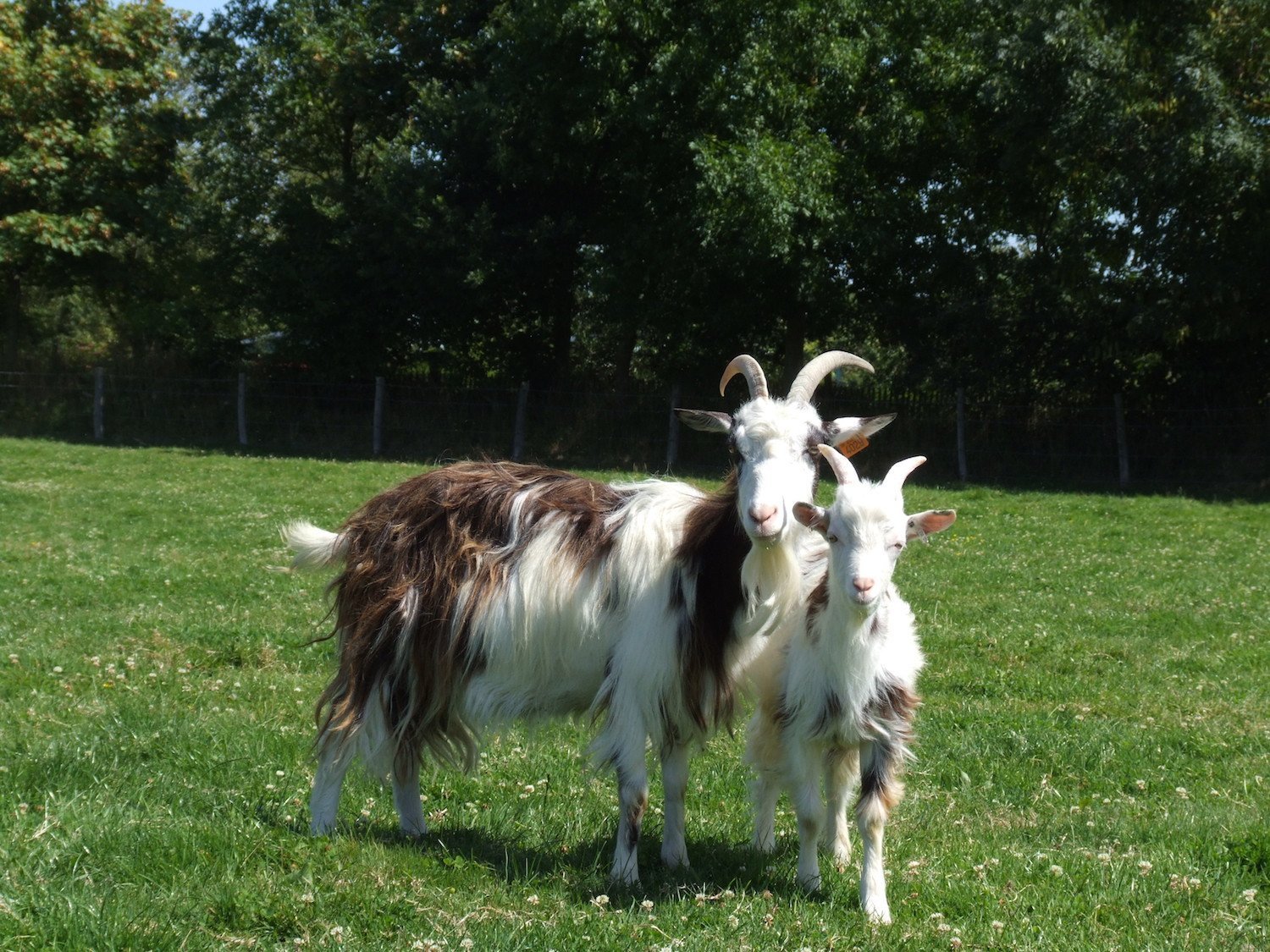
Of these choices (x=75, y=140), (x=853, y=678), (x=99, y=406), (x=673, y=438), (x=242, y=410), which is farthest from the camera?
(x=75, y=140)

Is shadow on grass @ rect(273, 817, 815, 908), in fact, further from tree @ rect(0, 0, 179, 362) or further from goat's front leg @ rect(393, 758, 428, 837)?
tree @ rect(0, 0, 179, 362)

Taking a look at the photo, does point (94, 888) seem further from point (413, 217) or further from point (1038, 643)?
point (413, 217)

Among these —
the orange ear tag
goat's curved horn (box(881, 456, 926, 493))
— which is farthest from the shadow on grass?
the orange ear tag

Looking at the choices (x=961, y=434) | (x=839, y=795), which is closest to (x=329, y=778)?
(x=839, y=795)

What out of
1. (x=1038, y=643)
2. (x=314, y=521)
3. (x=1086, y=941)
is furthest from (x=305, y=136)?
(x=1086, y=941)

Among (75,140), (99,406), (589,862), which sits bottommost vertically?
(589,862)

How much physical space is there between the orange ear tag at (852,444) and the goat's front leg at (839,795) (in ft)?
4.23

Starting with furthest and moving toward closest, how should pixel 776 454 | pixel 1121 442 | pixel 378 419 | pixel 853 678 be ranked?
pixel 378 419 < pixel 1121 442 < pixel 776 454 < pixel 853 678

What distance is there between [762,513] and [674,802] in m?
1.35

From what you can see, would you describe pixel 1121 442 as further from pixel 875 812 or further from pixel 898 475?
pixel 875 812

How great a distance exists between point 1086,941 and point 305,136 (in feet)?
90.8

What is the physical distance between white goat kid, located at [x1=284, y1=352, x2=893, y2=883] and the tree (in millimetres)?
25806

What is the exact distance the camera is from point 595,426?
24203 mm

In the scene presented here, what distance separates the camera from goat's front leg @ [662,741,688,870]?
514 centimetres
